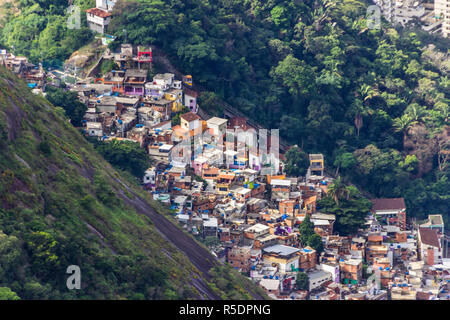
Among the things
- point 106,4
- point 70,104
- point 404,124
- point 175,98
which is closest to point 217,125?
point 175,98

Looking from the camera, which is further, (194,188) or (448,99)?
(448,99)

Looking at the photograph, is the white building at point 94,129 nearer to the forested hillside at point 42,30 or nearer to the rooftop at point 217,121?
the rooftop at point 217,121

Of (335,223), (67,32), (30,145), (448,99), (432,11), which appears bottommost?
(335,223)

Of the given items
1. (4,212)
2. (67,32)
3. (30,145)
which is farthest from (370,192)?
(4,212)

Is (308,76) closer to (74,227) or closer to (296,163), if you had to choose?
(296,163)

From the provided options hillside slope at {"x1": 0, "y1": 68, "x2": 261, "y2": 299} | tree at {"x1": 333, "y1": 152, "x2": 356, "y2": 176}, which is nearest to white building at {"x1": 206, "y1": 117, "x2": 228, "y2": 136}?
tree at {"x1": 333, "y1": 152, "x2": 356, "y2": 176}

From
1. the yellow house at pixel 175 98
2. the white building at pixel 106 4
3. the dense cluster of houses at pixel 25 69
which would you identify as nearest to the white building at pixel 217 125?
the yellow house at pixel 175 98
